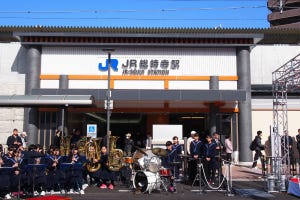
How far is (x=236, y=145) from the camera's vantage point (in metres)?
22.1

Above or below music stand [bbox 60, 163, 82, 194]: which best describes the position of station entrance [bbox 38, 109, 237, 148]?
above

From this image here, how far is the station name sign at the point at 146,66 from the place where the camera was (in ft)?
72.6

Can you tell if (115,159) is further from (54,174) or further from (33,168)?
(33,168)

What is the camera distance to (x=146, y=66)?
878 inches

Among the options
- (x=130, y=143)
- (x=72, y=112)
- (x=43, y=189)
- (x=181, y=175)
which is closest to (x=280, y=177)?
(x=181, y=175)

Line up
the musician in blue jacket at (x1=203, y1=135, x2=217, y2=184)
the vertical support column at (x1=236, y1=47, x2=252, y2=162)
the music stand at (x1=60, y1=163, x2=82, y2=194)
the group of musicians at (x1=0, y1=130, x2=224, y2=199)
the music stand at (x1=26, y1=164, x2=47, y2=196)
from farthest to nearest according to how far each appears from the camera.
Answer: the vertical support column at (x1=236, y1=47, x2=252, y2=162) → the musician in blue jacket at (x1=203, y1=135, x2=217, y2=184) → the music stand at (x1=60, y1=163, x2=82, y2=194) → the music stand at (x1=26, y1=164, x2=47, y2=196) → the group of musicians at (x1=0, y1=130, x2=224, y2=199)

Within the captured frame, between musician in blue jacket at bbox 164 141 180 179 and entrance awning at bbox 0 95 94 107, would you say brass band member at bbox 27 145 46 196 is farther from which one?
entrance awning at bbox 0 95 94 107

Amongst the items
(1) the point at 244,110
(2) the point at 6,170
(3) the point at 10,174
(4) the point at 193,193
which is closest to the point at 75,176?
(3) the point at 10,174

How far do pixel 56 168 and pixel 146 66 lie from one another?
35.8 ft

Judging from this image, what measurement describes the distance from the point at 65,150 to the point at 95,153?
1.25 metres

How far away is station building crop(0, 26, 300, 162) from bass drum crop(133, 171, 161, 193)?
339 inches

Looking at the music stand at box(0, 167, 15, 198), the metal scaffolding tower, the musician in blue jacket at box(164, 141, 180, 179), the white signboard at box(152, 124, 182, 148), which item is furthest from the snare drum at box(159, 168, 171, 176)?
the white signboard at box(152, 124, 182, 148)

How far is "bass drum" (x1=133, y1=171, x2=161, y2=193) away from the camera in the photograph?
40.1ft

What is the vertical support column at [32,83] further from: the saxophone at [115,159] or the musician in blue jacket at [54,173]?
the musician in blue jacket at [54,173]
